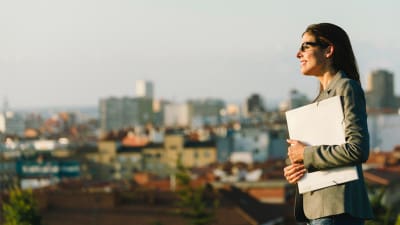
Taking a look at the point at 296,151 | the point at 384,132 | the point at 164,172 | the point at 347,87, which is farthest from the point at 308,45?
the point at 384,132

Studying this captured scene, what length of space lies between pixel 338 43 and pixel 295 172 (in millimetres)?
→ 638

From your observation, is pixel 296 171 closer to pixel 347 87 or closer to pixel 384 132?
pixel 347 87

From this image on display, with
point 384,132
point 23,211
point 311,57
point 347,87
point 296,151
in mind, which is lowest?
point 384,132

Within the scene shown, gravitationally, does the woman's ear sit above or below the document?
above

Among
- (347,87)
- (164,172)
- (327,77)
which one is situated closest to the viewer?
(347,87)

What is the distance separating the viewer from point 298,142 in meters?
4.75

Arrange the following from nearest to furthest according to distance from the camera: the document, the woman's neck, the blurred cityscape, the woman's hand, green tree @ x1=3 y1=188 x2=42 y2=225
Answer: the document < the woman's hand < the woman's neck < green tree @ x1=3 y1=188 x2=42 y2=225 < the blurred cityscape

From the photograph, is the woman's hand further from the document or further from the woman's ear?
the woman's ear

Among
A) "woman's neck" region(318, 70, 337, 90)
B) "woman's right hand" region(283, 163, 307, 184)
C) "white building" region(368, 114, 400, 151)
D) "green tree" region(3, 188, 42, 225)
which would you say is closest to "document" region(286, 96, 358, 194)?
"woman's right hand" region(283, 163, 307, 184)

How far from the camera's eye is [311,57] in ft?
15.8

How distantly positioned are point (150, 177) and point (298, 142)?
84065mm

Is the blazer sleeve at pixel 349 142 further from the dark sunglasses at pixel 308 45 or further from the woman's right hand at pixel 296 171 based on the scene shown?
the dark sunglasses at pixel 308 45

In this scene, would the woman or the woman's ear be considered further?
the woman's ear

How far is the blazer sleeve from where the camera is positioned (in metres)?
4.47
